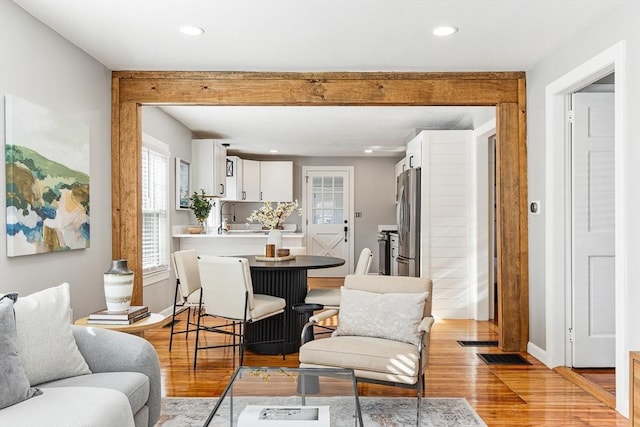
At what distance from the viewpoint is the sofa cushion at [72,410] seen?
1872 millimetres

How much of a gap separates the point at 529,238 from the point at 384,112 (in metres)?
2.42

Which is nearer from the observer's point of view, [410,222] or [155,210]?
[155,210]

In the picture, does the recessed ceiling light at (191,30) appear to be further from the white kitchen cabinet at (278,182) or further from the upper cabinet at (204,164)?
the white kitchen cabinet at (278,182)

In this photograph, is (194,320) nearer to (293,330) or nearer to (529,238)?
(293,330)

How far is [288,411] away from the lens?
2.03m

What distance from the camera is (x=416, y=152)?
6.48 meters

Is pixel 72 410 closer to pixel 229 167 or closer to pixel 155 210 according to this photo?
pixel 155 210

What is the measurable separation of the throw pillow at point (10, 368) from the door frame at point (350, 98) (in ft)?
8.32

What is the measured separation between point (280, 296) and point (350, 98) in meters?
1.84

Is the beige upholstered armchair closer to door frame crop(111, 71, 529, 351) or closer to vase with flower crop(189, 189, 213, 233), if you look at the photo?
door frame crop(111, 71, 529, 351)

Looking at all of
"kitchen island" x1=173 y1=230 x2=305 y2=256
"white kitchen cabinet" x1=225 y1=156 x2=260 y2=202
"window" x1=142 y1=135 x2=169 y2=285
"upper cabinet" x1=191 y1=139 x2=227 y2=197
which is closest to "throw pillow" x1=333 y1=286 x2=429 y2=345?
"window" x1=142 y1=135 x2=169 y2=285

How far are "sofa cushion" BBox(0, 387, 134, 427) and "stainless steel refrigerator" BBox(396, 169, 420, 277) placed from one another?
442 centimetres

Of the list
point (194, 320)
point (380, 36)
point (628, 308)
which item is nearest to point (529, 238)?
point (628, 308)

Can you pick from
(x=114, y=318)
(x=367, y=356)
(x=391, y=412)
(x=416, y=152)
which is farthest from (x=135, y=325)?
(x=416, y=152)
